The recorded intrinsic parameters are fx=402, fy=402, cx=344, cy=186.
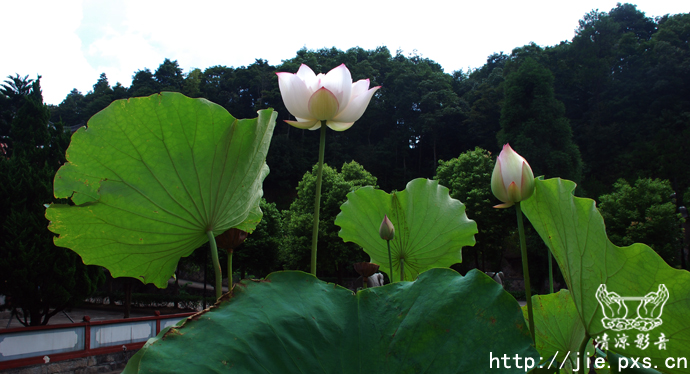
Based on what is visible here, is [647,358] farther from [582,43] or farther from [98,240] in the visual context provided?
[582,43]

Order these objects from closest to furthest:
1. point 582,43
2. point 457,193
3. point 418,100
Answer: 1. point 457,193
2. point 582,43
3. point 418,100

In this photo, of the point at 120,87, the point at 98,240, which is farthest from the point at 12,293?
the point at 120,87

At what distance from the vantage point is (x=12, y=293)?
7836mm

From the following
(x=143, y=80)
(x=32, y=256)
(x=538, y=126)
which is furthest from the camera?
(x=143, y=80)

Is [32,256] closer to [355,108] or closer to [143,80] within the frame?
[355,108]

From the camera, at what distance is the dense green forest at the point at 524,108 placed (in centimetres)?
1822

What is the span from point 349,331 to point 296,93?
0.35 meters

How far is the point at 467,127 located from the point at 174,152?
25268 mm

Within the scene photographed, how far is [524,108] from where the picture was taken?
19.2 meters

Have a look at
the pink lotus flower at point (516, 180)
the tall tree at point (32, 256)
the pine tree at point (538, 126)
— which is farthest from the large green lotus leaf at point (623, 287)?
the pine tree at point (538, 126)

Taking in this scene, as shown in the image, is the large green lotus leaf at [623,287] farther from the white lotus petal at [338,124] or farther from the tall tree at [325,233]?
the tall tree at [325,233]

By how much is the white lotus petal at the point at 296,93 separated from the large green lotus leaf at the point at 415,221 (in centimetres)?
40

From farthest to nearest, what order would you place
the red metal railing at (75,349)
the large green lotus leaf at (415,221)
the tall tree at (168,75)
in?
the tall tree at (168,75) → the red metal railing at (75,349) → the large green lotus leaf at (415,221)

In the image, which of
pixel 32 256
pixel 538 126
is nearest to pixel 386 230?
pixel 32 256
